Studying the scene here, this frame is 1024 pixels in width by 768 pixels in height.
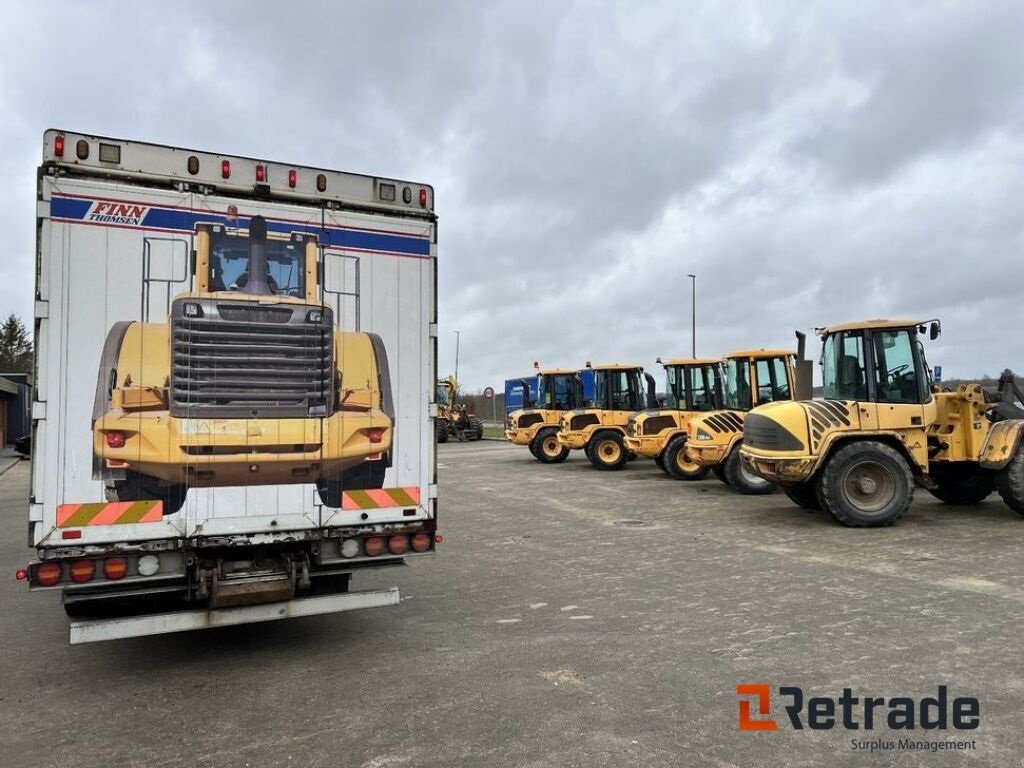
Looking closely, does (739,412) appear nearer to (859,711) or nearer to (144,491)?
(859,711)

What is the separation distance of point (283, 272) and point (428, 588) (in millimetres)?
3651

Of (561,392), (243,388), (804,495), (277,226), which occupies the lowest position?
(804,495)

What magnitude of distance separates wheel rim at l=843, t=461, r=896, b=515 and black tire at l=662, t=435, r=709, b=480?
633 centimetres

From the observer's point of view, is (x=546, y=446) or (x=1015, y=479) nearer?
(x=1015, y=479)

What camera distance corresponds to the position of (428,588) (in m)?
7.12

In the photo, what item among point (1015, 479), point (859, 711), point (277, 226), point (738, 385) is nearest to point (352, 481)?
point (277, 226)

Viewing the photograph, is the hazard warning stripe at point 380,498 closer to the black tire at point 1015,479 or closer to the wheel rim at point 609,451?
the black tire at point 1015,479

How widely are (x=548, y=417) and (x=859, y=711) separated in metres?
19.7

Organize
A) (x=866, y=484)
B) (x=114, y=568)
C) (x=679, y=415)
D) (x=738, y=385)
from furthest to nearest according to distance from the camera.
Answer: (x=679, y=415) → (x=738, y=385) → (x=866, y=484) → (x=114, y=568)

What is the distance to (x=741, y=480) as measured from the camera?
46.1 feet

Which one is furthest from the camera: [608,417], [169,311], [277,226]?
[608,417]

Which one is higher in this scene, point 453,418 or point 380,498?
point 453,418

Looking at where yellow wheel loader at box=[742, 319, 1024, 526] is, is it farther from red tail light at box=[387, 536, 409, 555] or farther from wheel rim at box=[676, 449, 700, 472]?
red tail light at box=[387, 536, 409, 555]

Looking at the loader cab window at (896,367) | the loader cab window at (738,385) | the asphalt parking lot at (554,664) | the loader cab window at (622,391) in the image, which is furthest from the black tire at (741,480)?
the loader cab window at (622,391)
